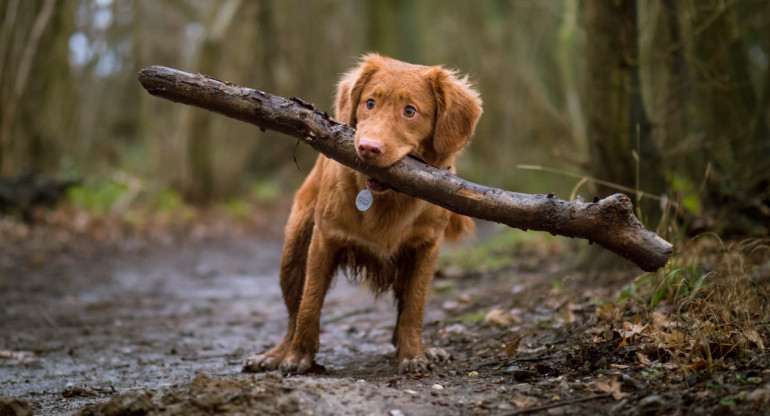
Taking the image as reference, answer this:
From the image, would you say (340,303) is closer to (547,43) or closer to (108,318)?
(108,318)

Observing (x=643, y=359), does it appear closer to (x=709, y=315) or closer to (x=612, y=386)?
(x=612, y=386)

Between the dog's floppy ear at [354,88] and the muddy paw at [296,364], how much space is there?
5.03ft

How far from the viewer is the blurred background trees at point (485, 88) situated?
18.3ft

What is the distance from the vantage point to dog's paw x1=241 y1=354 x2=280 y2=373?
432 cm

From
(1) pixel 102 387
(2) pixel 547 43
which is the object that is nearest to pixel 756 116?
(1) pixel 102 387

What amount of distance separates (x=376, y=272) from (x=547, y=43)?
420 inches

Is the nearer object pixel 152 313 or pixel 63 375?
pixel 63 375

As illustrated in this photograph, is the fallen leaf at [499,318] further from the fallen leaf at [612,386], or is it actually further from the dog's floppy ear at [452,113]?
the fallen leaf at [612,386]

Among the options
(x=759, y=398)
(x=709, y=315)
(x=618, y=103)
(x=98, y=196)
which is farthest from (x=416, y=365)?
(x=98, y=196)

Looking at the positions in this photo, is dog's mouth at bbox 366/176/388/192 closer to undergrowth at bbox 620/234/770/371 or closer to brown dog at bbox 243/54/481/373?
brown dog at bbox 243/54/481/373

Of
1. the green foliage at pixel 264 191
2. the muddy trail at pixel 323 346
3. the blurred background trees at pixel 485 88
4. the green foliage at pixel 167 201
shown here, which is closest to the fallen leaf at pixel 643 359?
the muddy trail at pixel 323 346

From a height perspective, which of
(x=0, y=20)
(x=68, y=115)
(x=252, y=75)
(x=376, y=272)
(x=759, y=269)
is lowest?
(x=376, y=272)

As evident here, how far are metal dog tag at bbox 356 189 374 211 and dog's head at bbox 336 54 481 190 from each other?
39 centimetres

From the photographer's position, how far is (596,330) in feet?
13.1
